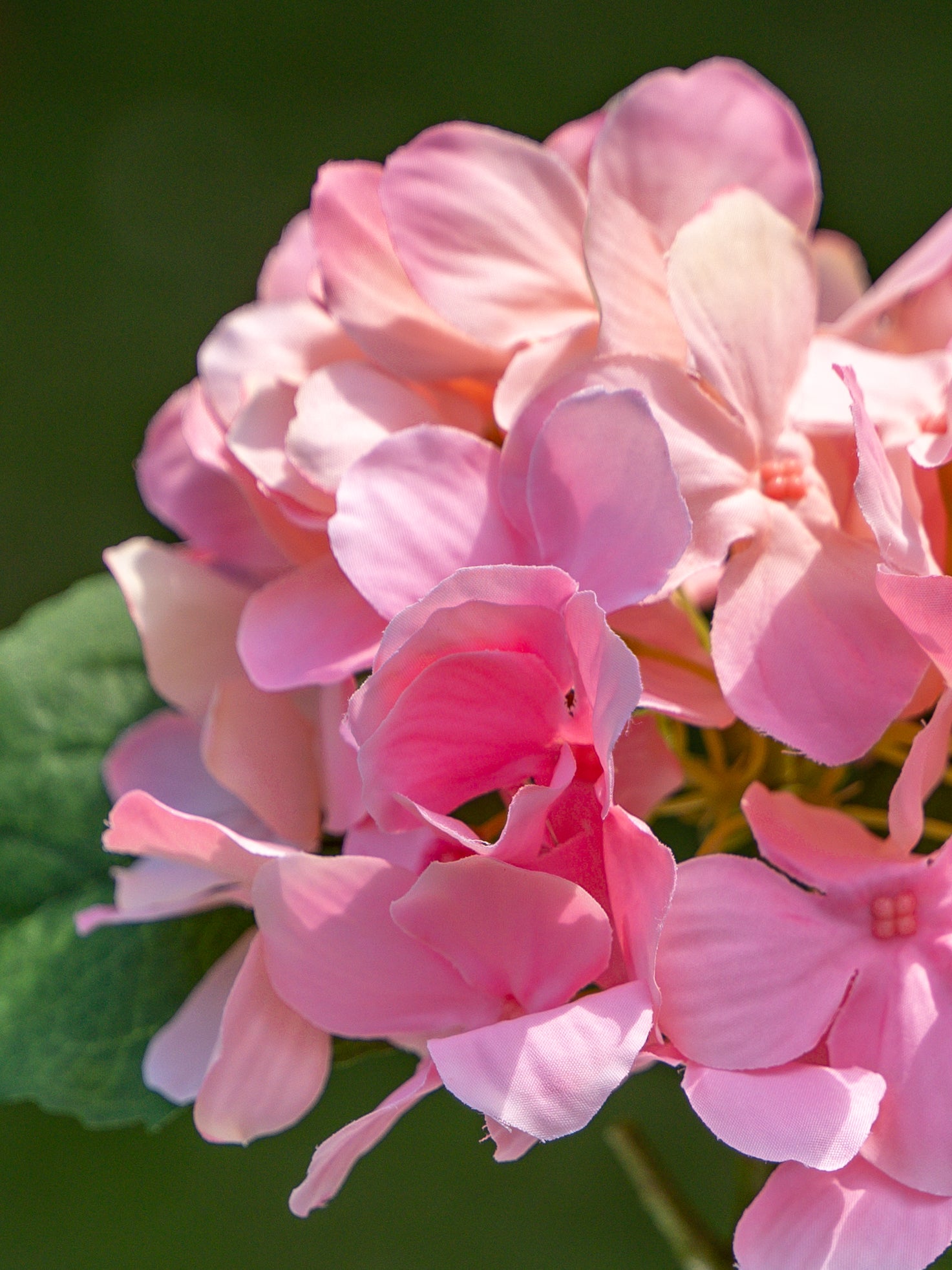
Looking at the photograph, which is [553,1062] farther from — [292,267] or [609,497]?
[292,267]

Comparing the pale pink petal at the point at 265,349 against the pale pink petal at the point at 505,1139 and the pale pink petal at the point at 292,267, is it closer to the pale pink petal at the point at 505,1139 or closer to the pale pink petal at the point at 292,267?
the pale pink petal at the point at 292,267

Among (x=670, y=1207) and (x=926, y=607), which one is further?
(x=670, y=1207)

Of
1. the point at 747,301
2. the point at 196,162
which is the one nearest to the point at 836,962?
the point at 747,301

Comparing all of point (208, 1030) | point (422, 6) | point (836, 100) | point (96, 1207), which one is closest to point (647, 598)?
point (208, 1030)

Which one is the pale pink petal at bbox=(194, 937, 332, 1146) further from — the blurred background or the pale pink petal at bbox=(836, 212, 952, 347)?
the blurred background

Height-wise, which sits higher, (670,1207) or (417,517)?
(417,517)

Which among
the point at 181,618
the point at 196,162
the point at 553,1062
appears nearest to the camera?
the point at 553,1062

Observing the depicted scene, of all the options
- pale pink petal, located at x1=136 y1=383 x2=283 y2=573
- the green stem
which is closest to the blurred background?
the green stem
